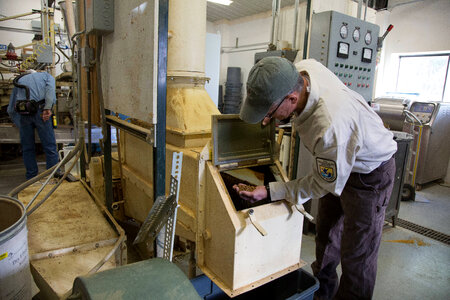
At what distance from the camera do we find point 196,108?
1767 millimetres

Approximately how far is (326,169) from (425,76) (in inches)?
211

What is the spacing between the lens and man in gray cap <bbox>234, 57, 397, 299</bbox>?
3.92ft

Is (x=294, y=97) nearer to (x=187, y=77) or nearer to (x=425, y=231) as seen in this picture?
(x=187, y=77)

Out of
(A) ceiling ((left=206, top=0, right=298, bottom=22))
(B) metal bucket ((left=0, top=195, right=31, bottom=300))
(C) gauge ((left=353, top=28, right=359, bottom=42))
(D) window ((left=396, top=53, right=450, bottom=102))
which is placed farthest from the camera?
(A) ceiling ((left=206, top=0, right=298, bottom=22))

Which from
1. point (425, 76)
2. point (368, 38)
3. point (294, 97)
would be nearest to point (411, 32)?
point (425, 76)

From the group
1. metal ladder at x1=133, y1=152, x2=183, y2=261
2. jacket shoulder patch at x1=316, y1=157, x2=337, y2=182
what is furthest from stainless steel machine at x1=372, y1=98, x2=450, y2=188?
metal ladder at x1=133, y1=152, x2=183, y2=261

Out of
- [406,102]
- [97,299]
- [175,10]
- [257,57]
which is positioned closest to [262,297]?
[97,299]

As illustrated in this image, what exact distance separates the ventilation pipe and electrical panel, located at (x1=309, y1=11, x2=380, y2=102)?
3.97 feet

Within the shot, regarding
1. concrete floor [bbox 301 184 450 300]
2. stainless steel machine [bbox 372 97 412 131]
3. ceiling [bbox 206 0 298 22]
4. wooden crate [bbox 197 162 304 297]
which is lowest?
concrete floor [bbox 301 184 450 300]

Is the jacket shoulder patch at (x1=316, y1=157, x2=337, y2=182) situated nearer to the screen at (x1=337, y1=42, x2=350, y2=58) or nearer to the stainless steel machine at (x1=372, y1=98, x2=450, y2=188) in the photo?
the screen at (x1=337, y1=42, x2=350, y2=58)

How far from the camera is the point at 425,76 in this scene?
5336mm

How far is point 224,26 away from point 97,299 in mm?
8644

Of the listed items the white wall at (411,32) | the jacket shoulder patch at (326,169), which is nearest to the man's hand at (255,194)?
the jacket shoulder patch at (326,169)

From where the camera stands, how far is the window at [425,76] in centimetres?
505
